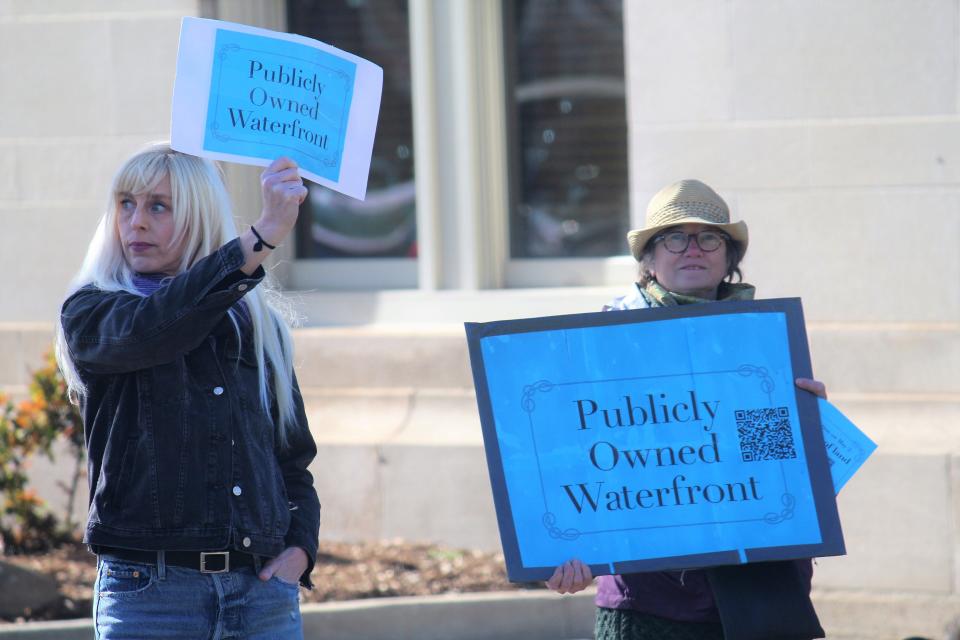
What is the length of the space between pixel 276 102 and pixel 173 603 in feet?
3.57

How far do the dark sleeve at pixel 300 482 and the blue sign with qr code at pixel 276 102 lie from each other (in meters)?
0.55

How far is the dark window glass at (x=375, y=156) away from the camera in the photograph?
21.3ft

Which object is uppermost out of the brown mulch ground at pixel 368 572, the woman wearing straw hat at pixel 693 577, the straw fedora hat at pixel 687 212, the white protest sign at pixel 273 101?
the white protest sign at pixel 273 101

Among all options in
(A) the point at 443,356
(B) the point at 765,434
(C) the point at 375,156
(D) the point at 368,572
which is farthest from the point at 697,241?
(C) the point at 375,156

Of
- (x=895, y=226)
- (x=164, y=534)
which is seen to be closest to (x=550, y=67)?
(x=895, y=226)

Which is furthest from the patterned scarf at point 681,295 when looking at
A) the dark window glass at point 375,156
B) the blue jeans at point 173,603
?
the dark window glass at point 375,156

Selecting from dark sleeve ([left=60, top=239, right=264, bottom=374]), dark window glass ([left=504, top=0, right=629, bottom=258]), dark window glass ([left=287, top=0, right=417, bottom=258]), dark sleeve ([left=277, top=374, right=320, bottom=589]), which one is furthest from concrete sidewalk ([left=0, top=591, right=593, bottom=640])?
dark sleeve ([left=60, top=239, right=264, bottom=374])

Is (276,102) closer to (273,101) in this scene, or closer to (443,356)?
(273,101)

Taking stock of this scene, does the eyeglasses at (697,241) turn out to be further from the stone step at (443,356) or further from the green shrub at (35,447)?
the green shrub at (35,447)

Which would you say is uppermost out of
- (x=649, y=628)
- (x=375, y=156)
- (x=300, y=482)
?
(x=375, y=156)

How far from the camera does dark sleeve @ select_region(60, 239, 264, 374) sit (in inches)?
98.6

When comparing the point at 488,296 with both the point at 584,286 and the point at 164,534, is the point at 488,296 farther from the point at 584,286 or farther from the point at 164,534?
the point at 164,534

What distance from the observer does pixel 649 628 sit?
2.96 m

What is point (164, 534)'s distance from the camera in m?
2.57
